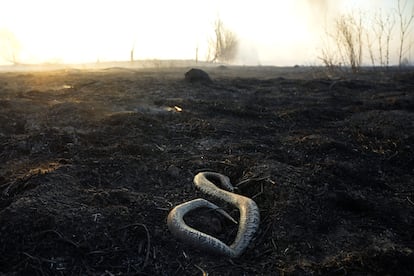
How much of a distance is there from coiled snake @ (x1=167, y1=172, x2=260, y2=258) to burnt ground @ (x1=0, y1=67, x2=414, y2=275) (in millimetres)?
74

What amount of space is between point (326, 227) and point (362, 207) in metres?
0.61

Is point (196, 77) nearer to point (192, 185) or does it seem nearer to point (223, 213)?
point (192, 185)

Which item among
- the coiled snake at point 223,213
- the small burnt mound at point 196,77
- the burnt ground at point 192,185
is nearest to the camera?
the burnt ground at point 192,185

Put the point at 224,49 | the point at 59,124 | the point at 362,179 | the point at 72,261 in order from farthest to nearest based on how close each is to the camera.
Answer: the point at 224,49 < the point at 59,124 < the point at 362,179 < the point at 72,261

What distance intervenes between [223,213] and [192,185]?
68 cm

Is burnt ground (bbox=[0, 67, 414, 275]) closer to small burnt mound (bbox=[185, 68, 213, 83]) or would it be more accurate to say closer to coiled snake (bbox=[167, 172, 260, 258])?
coiled snake (bbox=[167, 172, 260, 258])

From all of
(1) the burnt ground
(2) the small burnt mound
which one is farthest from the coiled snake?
(2) the small burnt mound

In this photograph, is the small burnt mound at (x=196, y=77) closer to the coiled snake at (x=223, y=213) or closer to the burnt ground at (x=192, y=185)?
the burnt ground at (x=192, y=185)

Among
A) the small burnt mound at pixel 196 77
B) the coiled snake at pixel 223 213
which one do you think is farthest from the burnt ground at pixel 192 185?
the small burnt mound at pixel 196 77

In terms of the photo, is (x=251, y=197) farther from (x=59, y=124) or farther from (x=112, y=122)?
(x=59, y=124)

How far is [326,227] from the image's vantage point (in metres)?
4.02

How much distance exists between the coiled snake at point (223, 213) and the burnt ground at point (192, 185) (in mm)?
74

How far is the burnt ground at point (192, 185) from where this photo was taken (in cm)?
348

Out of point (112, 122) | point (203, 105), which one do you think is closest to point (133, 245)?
point (112, 122)
